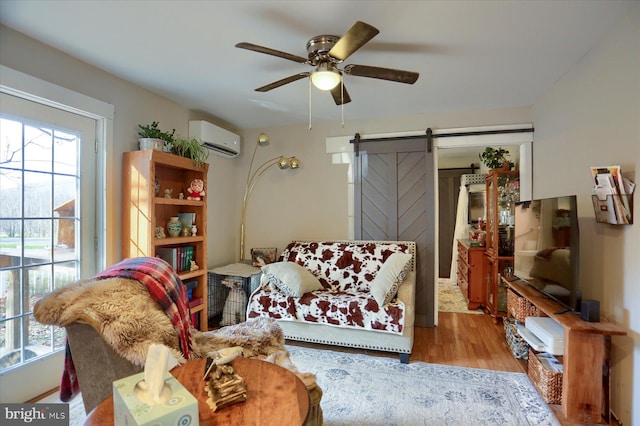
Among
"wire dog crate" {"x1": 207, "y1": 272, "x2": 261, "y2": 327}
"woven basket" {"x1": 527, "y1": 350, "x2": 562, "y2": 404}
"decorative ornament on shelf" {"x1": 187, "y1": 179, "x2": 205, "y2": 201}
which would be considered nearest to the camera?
"woven basket" {"x1": 527, "y1": 350, "x2": 562, "y2": 404}

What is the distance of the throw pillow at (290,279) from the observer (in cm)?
291

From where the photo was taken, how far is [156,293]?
1.56 metres

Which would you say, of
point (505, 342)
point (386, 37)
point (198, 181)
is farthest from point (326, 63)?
point (505, 342)

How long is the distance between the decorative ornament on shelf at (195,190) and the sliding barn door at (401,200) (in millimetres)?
1799

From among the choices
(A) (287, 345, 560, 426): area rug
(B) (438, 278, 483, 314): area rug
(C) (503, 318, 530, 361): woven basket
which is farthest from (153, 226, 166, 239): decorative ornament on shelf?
(B) (438, 278, 483, 314): area rug

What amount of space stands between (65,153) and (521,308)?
3856 millimetres

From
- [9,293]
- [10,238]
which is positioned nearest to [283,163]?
[10,238]

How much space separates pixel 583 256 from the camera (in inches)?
92.0

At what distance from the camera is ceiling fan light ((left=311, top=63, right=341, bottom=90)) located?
1912 mm

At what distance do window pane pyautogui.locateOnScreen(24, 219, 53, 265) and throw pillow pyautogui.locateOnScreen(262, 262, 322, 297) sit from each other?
1695 millimetres

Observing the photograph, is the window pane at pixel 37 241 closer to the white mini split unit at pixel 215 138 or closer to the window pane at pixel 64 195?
the window pane at pixel 64 195

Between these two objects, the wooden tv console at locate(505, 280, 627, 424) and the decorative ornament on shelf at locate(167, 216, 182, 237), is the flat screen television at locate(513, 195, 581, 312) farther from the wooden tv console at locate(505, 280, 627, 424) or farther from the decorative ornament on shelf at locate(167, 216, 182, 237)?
the decorative ornament on shelf at locate(167, 216, 182, 237)

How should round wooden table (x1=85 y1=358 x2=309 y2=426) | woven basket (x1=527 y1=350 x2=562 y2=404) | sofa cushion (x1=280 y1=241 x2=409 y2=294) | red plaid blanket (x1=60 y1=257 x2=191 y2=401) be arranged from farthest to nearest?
sofa cushion (x1=280 y1=241 x2=409 y2=294) < woven basket (x1=527 y1=350 x2=562 y2=404) < red plaid blanket (x1=60 y1=257 x2=191 y2=401) < round wooden table (x1=85 y1=358 x2=309 y2=426)

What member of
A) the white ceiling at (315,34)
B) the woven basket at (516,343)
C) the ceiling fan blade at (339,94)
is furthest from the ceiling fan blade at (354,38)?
the woven basket at (516,343)
